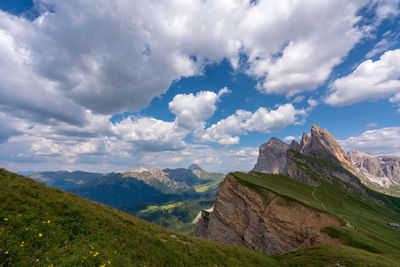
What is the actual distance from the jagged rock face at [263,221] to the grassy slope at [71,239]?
135ft

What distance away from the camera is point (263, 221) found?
56.8 metres

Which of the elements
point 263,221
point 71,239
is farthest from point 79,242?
point 263,221

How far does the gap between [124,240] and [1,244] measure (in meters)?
8.49

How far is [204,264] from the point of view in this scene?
55.7 ft

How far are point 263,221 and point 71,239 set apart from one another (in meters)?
60.4

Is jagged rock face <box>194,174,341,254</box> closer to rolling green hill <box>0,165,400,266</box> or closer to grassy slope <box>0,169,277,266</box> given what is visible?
rolling green hill <box>0,165,400,266</box>

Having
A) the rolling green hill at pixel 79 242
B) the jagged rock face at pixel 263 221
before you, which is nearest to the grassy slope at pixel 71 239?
the rolling green hill at pixel 79 242

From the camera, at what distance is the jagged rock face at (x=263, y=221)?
160ft

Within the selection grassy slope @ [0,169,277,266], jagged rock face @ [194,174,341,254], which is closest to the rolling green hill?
grassy slope @ [0,169,277,266]

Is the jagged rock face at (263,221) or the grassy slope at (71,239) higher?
the grassy slope at (71,239)

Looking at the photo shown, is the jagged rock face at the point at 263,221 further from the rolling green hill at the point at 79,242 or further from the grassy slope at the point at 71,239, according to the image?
the grassy slope at the point at 71,239

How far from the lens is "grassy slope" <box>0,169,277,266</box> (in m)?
9.05

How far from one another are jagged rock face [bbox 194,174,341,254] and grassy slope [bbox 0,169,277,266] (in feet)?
135

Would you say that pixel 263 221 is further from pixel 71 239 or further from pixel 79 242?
pixel 71 239
